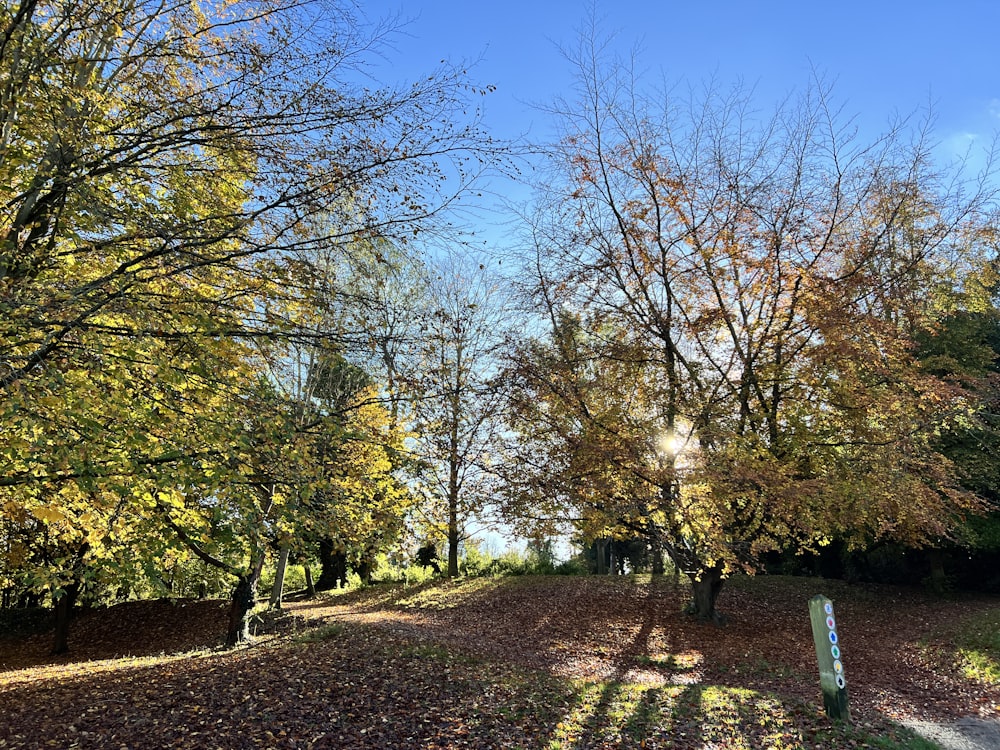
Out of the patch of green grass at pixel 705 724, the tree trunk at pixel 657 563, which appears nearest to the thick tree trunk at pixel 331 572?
the tree trunk at pixel 657 563

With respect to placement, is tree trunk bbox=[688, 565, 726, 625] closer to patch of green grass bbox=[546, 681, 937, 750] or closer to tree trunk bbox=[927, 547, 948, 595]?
patch of green grass bbox=[546, 681, 937, 750]

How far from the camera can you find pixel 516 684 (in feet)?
23.5

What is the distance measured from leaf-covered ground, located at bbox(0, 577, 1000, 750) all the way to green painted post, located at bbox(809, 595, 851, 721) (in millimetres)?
240

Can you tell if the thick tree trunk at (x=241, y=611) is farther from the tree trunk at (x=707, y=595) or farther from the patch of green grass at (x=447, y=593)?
the tree trunk at (x=707, y=595)

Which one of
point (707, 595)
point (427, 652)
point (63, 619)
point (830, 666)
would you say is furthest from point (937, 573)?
point (63, 619)

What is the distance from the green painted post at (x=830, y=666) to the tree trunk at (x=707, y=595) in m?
6.48

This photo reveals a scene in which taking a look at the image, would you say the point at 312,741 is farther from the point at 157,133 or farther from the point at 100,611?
the point at 100,611

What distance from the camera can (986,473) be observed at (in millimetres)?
14914

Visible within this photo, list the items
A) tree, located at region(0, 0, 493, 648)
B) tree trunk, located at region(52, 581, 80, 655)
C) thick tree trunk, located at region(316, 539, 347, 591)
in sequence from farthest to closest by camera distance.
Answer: thick tree trunk, located at region(316, 539, 347, 591) → tree trunk, located at region(52, 581, 80, 655) → tree, located at region(0, 0, 493, 648)

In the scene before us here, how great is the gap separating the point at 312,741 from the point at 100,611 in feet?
54.0

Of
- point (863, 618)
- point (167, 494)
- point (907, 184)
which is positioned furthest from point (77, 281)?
point (863, 618)

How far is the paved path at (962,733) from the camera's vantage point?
19.6 ft

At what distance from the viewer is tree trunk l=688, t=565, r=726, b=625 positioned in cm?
1292

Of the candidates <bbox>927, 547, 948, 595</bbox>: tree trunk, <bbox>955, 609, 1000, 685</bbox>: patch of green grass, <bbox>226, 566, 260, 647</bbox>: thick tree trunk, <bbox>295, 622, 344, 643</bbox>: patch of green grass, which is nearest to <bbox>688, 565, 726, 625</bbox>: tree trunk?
<bbox>955, 609, 1000, 685</bbox>: patch of green grass
